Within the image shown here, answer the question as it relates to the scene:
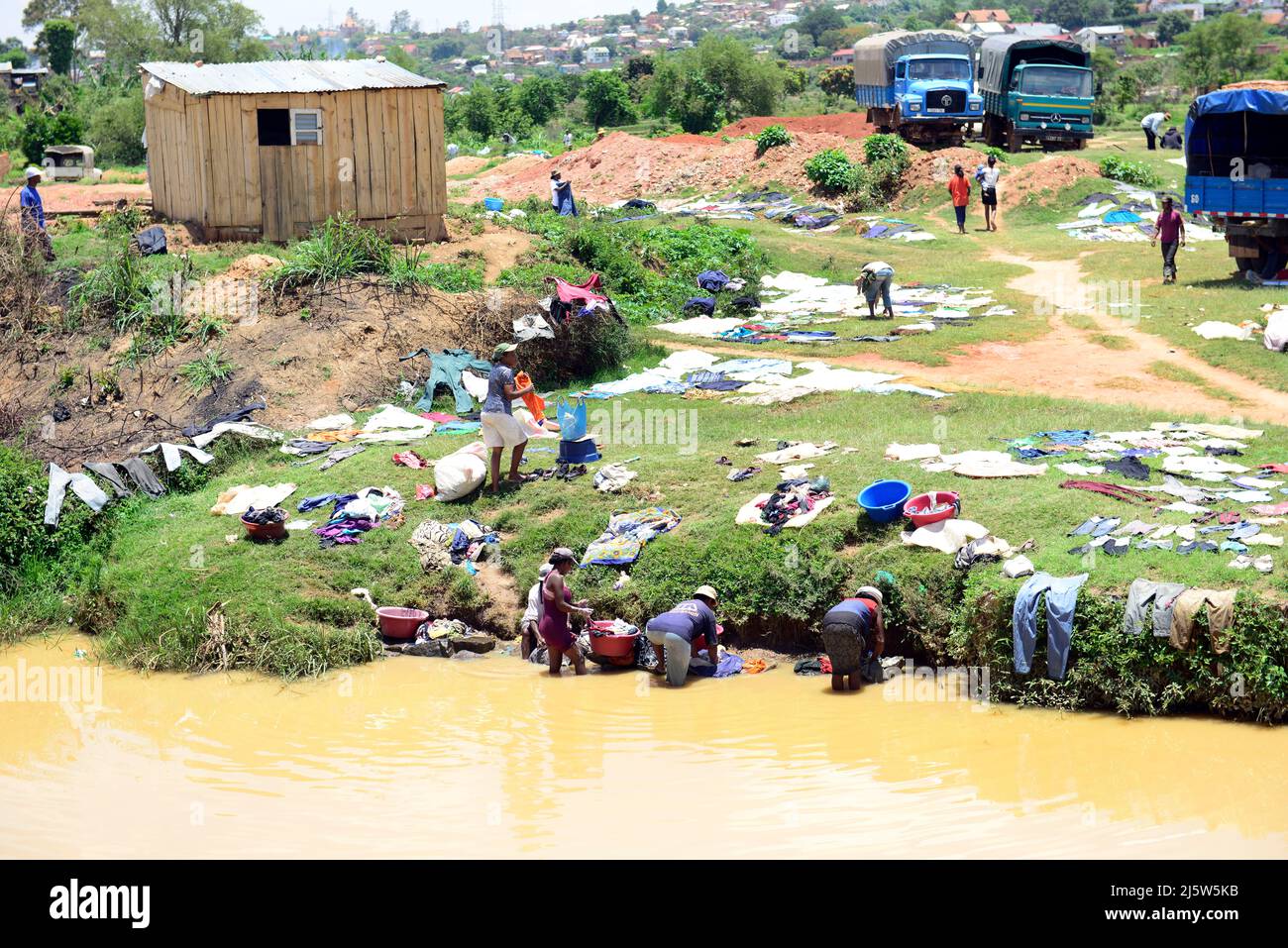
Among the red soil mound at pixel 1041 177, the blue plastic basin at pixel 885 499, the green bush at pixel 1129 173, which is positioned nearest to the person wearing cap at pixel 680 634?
the blue plastic basin at pixel 885 499

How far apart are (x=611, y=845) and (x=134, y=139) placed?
110 ft

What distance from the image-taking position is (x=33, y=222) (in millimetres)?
18594

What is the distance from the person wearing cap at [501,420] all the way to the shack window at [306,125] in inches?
324

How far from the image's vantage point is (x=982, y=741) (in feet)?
28.7

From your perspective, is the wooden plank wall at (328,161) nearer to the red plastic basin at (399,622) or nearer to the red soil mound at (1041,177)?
the red plastic basin at (399,622)

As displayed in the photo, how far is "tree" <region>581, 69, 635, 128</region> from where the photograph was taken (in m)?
51.2

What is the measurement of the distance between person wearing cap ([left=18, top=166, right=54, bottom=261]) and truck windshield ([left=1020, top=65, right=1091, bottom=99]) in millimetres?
22139

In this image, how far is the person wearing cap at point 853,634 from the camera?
945 centimetres

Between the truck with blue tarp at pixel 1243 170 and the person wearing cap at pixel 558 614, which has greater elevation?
the truck with blue tarp at pixel 1243 170

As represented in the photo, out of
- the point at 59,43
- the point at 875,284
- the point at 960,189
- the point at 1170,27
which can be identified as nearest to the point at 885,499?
the point at 875,284

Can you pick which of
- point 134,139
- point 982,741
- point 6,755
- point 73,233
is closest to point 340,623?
point 6,755

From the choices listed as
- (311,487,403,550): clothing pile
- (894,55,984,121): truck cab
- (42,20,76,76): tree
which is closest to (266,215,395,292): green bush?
(311,487,403,550): clothing pile

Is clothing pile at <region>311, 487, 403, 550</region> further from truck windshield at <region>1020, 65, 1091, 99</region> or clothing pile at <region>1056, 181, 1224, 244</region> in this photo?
truck windshield at <region>1020, 65, 1091, 99</region>

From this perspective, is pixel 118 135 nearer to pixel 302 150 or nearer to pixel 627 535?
pixel 302 150
